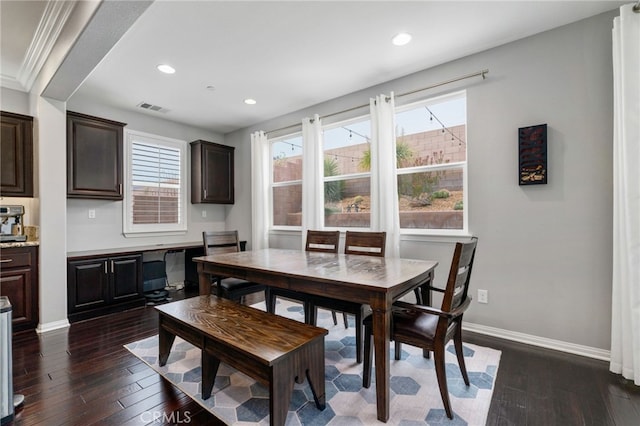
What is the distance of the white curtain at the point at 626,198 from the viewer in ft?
6.72

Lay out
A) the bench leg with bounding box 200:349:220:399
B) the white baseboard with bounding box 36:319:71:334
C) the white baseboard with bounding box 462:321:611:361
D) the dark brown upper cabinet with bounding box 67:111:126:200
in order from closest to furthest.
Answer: the bench leg with bounding box 200:349:220:399 < the white baseboard with bounding box 462:321:611:361 < the white baseboard with bounding box 36:319:71:334 < the dark brown upper cabinet with bounding box 67:111:126:200

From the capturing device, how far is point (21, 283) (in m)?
2.98

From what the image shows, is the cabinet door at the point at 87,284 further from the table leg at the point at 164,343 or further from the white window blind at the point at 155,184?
the table leg at the point at 164,343

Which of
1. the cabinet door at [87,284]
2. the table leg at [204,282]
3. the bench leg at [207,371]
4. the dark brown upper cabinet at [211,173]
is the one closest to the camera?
the bench leg at [207,371]

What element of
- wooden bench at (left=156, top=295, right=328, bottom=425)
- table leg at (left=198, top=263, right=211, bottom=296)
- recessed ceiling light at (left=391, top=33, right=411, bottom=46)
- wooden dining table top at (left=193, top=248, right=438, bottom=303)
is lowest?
wooden bench at (left=156, top=295, right=328, bottom=425)

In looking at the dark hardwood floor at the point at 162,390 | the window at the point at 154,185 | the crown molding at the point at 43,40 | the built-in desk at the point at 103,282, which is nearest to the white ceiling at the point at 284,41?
the crown molding at the point at 43,40

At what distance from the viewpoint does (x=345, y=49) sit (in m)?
2.77

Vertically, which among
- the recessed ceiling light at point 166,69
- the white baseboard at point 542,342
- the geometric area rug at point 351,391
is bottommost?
the geometric area rug at point 351,391

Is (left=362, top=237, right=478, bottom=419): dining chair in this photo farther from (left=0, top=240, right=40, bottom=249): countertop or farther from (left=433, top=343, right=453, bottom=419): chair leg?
(left=0, top=240, right=40, bottom=249): countertop

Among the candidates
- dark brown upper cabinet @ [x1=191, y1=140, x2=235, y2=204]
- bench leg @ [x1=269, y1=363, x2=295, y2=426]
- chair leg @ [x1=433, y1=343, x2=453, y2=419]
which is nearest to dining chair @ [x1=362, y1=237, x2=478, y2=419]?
chair leg @ [x1=433, y1=343, x2=453, y2=419]

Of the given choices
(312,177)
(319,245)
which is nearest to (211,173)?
(312,177)

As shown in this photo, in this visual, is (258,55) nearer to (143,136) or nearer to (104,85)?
(104,85)

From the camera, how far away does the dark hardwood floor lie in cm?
168

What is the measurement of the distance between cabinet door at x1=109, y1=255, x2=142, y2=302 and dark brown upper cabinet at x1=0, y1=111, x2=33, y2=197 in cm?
113
